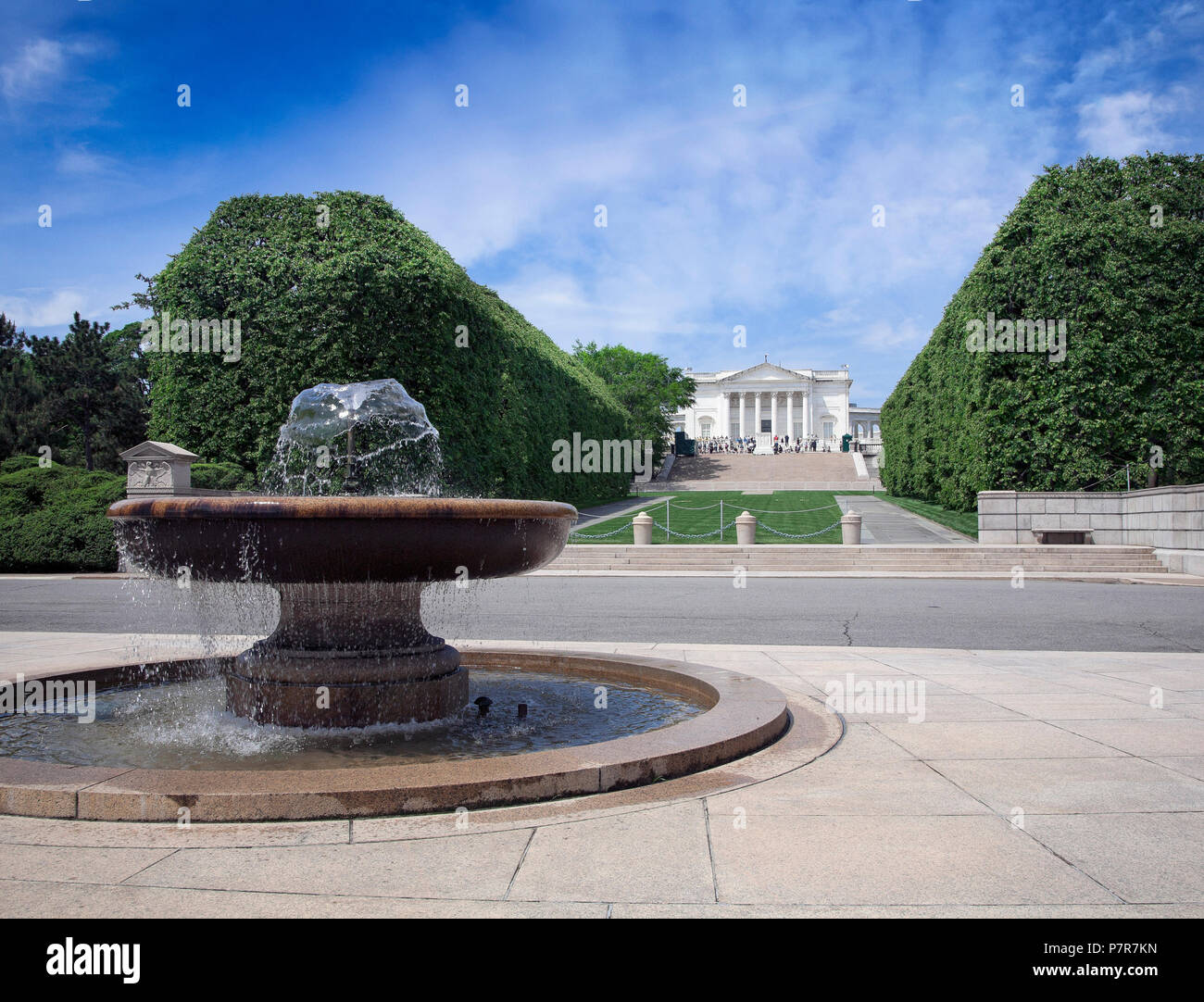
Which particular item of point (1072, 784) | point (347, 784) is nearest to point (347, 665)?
point (347, 784)

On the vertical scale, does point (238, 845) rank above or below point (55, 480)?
below

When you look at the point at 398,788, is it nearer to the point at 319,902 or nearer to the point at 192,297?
the point at 319,902

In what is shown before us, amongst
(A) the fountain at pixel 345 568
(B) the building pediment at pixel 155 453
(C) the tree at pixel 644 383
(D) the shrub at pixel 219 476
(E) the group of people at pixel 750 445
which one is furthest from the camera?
(E) the group of people at pixel 750 445

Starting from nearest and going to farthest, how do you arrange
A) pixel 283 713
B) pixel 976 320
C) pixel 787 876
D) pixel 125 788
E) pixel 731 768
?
pixel 787 876, pixel 125 788, pixel 731 768, pixel 283 713, pixel 976 320

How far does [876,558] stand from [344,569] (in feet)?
68.0

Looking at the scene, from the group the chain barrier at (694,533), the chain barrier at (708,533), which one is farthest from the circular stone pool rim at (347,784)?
the chain barrier at (694,533)

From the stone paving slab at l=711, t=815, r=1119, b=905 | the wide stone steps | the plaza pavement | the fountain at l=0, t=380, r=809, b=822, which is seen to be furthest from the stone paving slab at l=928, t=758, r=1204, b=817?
the wide stone steps

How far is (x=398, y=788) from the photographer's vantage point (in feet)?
12.6

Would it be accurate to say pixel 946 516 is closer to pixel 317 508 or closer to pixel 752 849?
pixel 317 508

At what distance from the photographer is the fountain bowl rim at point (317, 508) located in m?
4.67

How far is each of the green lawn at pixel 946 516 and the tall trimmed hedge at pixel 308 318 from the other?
52.7 feet

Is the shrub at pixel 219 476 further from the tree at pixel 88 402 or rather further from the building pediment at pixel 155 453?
the tree at pixel 88 402
